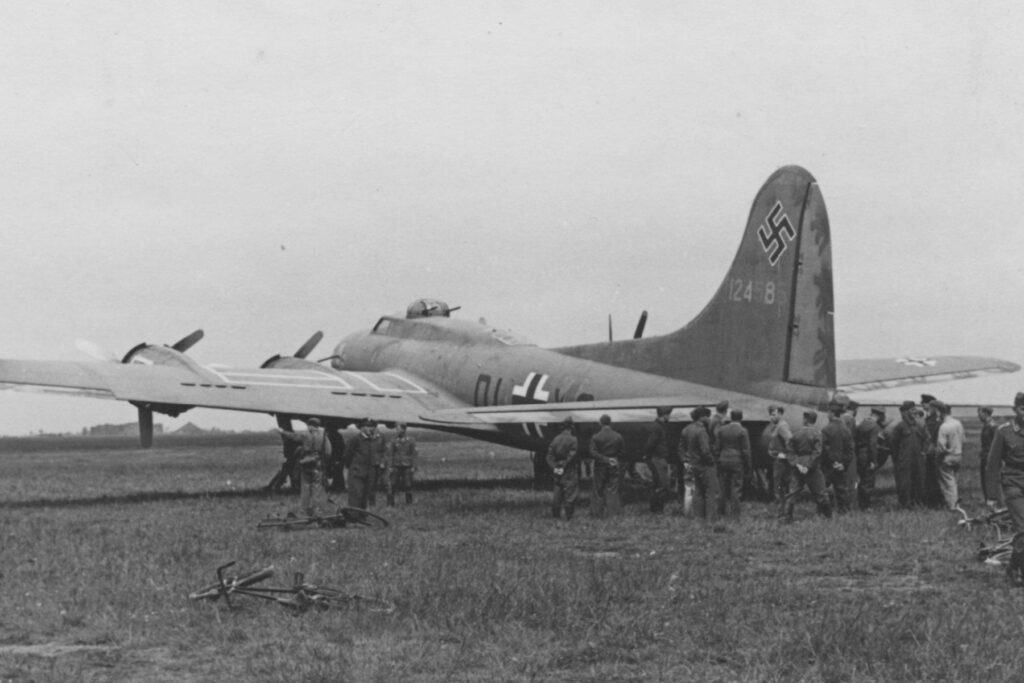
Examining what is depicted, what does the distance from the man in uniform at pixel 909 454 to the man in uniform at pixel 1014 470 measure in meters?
7.31

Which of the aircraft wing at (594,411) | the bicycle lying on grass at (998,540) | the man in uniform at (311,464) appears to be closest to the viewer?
the bicycle lying on grass at (998,540)

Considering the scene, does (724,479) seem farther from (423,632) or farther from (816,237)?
(423,632)

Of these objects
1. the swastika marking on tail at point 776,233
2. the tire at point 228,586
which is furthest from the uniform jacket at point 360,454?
the tire at point 228,586

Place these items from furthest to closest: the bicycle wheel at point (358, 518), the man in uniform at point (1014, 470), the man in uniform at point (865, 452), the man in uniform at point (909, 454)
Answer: the man in uniform at point (865, 452) < the man in uniform at point (909, 454) < the bicycle wheel at point (358, 518) < the man in uniform at point (1014, 470)

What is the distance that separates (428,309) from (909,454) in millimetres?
15615

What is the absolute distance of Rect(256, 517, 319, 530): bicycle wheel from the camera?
53.3ft

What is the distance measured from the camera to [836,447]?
1711cm

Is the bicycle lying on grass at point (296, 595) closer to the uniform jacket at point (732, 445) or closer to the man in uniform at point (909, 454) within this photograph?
the uniform jacket at point (732, 445)

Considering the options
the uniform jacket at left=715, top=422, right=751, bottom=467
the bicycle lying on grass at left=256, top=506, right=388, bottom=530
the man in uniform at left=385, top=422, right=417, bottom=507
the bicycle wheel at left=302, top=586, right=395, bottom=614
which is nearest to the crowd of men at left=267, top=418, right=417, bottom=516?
the man in uniform at left=385, top=422, right=417, bottom=507

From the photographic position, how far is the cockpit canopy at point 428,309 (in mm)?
30734

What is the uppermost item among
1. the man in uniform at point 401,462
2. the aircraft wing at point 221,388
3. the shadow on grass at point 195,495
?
the aircraft wing at point 221,388

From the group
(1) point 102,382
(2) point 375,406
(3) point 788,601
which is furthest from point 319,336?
(3) point 788,601

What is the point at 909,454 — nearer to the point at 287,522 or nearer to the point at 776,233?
the point at 776,233

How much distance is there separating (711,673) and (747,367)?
12192mm
